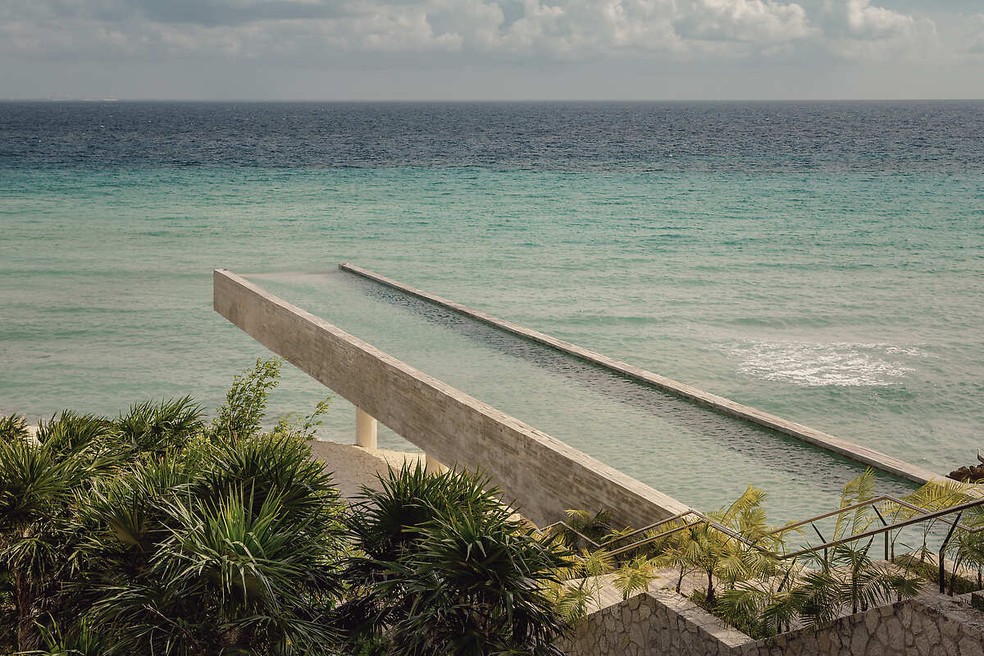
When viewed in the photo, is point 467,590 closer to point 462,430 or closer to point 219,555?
point 219,555

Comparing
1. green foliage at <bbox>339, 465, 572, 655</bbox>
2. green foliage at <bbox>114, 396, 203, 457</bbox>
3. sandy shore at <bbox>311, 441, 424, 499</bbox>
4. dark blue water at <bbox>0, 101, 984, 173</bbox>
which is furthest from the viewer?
dark blue water at <bbox>0, 101, 984, 173</bbox>

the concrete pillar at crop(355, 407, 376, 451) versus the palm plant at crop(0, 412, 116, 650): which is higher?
the palm plant at crop(0, 412, 116, 650)

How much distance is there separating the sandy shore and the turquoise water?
1066mm

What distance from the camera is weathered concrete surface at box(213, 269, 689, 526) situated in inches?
235

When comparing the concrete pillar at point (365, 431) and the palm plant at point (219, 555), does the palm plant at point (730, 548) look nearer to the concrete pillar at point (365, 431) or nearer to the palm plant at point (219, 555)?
the palm plant at point (219, 555)

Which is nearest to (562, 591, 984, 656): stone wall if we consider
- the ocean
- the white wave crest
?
the ocean

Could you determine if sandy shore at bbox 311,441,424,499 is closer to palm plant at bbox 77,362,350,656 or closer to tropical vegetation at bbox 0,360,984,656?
tropical vegetation at bbox 0,360,984,656

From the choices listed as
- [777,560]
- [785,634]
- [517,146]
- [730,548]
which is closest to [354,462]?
[730,548]

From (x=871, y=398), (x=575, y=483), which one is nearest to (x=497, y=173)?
(x=871, y=398)

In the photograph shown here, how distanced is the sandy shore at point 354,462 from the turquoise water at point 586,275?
3.50 ft

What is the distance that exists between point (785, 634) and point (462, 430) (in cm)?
339

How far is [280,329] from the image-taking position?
10.7 metres

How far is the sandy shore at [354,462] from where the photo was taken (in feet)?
37.6

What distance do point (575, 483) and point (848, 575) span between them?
2.05 metres
